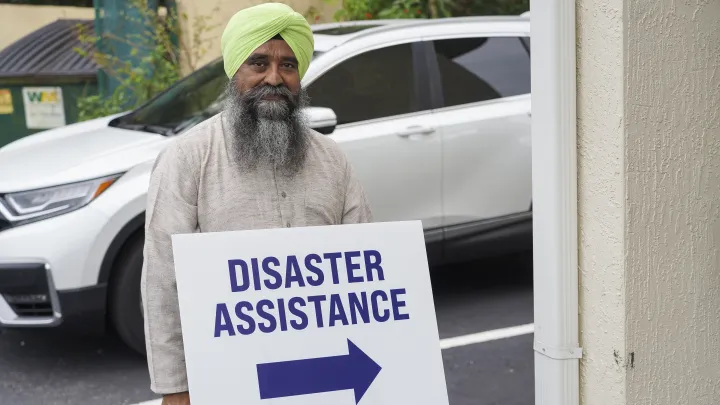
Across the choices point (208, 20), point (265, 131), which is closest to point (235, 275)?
point (265, 131)

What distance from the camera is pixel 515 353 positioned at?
548 centimetres

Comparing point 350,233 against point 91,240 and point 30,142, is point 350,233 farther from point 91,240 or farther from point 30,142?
point 30,142

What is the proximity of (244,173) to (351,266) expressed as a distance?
377mm

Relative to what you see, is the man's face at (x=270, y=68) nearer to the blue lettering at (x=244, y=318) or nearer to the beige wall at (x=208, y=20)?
the blue lettering at (x=244, y=318)

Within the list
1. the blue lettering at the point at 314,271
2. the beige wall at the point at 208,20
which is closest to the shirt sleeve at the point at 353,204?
the blue lettering at the point at 314,271

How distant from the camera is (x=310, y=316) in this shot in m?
2.35

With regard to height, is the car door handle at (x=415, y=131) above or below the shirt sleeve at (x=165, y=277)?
below

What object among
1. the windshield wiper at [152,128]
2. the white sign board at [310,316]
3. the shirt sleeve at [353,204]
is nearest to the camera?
the white sign board at [310,316]

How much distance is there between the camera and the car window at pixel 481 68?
20.0 ft

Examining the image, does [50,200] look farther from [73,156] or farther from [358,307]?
[358,307]

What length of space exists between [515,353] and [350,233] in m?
3.29

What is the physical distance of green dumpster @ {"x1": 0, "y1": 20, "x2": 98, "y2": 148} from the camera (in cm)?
916

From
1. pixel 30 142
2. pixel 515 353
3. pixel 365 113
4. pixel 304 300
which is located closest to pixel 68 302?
pixel 30 142

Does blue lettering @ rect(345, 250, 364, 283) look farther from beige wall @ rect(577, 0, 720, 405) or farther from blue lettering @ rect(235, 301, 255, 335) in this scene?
beige wall @ rect(577, 0, 720, 405)
